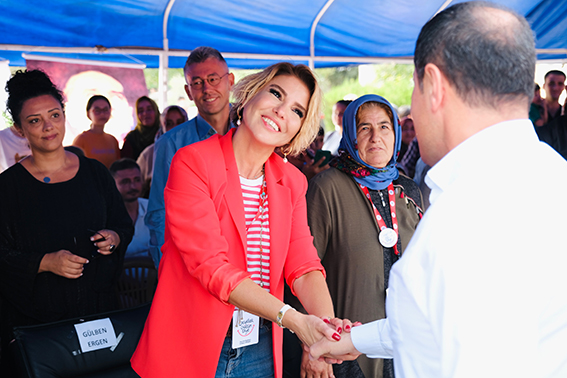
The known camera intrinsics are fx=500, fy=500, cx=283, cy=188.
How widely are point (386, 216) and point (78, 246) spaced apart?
1.52 m

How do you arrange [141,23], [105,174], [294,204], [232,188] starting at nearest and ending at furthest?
[232,188]
[294,204]
[105,174]
[141,23]

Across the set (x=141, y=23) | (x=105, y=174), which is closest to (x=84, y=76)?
(x=141, y=23)

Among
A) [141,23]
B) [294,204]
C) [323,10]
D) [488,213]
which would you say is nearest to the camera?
[488,213]

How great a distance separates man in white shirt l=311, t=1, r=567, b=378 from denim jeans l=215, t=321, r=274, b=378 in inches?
36.1

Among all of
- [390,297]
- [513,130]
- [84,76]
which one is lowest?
[390,297]

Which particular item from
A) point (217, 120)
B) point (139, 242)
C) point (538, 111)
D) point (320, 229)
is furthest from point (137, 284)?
point (538, 111)

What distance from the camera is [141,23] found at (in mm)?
5254

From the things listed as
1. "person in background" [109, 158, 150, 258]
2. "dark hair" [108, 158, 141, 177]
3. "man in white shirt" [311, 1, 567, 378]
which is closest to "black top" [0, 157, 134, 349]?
"person in background" [109, 158, 150, 258]

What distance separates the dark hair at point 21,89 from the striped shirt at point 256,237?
4.38ft

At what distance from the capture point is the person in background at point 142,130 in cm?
559

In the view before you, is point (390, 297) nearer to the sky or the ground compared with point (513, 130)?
nearer to the ground

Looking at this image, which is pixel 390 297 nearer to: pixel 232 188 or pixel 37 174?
pixel 232 188

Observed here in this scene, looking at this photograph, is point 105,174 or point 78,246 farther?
point 105,174

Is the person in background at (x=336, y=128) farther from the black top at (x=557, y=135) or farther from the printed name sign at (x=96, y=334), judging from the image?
the printed name sign at (x=96, y=334)
